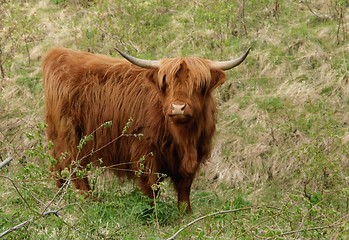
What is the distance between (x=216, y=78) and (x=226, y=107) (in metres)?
2.19

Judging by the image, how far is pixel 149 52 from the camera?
32.1ft

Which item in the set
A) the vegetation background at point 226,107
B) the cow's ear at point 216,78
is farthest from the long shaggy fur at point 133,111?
the vegetation background at point 226,107

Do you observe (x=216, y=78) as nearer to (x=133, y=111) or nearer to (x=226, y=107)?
(x=133, y=111)

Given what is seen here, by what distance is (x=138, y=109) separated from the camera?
266 inches

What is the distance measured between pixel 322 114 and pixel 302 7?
2.61 metres

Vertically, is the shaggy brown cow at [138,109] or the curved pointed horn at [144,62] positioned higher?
the curved pointed horn at [144,62]

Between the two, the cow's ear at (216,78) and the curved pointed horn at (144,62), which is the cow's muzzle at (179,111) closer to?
the cow's ear at (216,78)

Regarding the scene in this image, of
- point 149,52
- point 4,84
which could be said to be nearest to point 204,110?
point 149,52

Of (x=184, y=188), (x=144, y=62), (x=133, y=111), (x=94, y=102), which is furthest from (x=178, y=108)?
(x=94, y=102)

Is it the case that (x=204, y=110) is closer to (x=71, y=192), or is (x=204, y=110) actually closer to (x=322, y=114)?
(x=322, y=114)

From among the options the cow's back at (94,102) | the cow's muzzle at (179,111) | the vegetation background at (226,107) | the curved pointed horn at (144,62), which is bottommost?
the vegetation background at (226,107)

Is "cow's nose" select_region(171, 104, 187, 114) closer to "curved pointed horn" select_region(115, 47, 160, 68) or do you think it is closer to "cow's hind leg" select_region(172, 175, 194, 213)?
"curved pointed horn" select_region(115, 47, 160, 68)

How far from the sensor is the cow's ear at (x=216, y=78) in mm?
6379

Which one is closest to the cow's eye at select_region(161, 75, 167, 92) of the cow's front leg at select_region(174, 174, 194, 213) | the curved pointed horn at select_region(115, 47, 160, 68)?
the curved pointed horn at select_region(115, 47, 160, 68)
